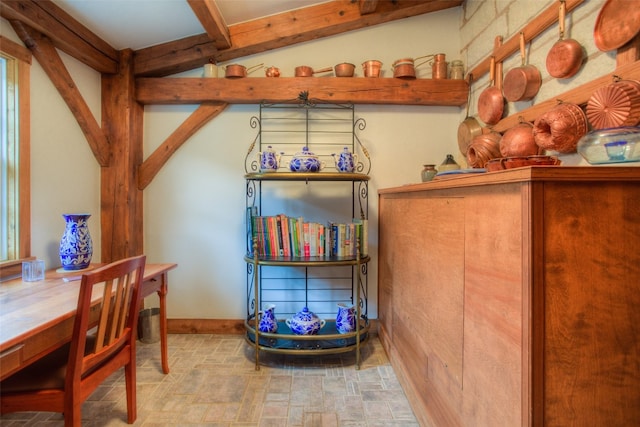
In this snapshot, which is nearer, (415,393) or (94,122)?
(415,393)

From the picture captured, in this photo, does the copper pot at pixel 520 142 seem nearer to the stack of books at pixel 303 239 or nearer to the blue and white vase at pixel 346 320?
the stack of books at pixel 303 239

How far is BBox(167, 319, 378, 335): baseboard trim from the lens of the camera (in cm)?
268

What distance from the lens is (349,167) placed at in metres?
2.25

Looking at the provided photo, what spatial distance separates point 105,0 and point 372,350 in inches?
114

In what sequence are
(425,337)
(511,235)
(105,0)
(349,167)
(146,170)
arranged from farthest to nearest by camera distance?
(146,170)
(349,167)
(105,0)
(425,337)
(511,235)

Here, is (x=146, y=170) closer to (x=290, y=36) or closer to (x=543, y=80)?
(x=290, y=36)

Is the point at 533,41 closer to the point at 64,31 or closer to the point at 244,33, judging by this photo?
the point at 244,33

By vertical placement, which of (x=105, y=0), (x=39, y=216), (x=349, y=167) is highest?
(x=105, y=0)

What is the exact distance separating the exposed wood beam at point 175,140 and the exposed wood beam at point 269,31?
38cm

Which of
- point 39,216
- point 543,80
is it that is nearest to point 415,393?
point 543,80

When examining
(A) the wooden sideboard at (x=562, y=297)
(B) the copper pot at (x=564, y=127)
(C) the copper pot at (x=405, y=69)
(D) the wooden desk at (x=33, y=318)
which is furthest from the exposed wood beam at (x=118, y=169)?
(B) the copper pot at (x=564, y=127)

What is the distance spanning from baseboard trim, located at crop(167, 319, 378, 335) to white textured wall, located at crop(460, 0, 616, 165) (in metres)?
2.01

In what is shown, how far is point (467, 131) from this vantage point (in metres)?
2.40

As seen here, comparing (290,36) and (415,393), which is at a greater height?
(290,36)
